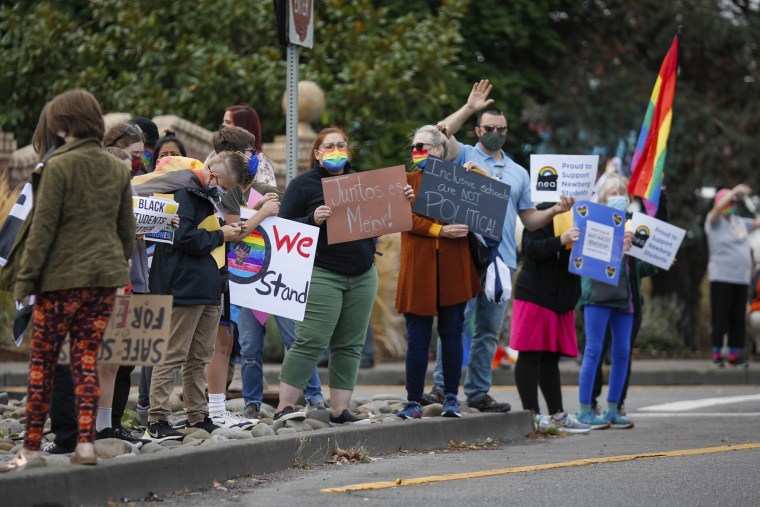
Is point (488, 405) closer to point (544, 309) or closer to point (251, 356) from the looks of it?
point (544, 309)

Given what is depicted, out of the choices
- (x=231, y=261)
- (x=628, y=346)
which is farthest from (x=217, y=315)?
(x=628, y=346)

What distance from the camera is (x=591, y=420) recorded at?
37.5 ft

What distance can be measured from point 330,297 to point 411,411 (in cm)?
110

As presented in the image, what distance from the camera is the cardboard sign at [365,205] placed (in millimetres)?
9172

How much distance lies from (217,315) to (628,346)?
13.8ft

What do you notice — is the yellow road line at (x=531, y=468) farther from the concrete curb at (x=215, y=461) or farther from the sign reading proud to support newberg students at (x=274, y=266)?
the sign reading proud to support newberg students at (x=274, y=266)

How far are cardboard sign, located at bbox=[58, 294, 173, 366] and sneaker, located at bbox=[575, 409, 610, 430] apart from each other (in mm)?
4978

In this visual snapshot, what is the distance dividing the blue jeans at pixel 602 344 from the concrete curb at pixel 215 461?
1259mm

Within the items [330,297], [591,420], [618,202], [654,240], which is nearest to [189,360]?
[330,297]

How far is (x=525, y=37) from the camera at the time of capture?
23.9 m

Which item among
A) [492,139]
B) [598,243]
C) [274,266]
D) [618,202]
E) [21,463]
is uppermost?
[492,139]

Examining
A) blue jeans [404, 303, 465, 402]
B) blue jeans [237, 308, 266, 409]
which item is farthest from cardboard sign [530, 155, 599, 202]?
blue jeans [237, 308, 266, 409]

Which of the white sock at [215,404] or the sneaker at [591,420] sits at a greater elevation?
the white sock at [215,404]

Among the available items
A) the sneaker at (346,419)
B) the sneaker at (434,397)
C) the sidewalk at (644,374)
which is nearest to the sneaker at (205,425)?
the sneaker at (346,419)
